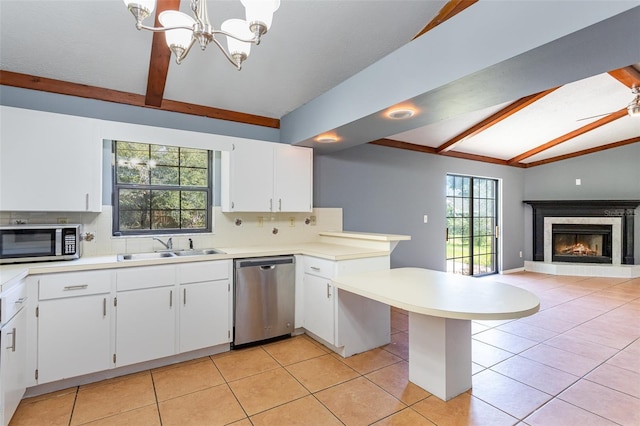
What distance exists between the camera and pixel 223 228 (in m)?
3.51

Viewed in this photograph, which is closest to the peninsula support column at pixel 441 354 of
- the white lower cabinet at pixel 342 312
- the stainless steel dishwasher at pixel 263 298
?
the white lower cabinet at pixel 342 312

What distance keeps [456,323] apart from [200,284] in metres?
2.09

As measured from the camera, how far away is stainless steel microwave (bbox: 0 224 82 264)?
227cm

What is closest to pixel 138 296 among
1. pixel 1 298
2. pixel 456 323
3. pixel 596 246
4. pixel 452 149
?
pixel 1 298

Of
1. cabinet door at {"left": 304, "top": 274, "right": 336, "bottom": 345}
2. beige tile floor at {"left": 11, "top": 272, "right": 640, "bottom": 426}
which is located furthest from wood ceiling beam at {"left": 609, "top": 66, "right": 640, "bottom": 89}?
cabinet door at {"left": 304, "top": 274, "right": 336, "bottom": 345}

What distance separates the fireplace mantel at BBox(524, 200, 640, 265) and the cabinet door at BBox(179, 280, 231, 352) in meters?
7.15

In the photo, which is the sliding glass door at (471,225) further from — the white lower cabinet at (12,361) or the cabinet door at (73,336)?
the white lower cabinet at (12,361)

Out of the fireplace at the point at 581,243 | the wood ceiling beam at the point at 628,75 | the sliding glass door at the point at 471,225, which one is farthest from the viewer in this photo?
the fireplace at the point at 581,243

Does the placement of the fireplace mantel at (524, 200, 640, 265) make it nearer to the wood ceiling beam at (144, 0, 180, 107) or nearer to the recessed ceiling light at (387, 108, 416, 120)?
the recessed ceiling light at (387, 108, 416, 120)

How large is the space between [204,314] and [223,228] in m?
1.00

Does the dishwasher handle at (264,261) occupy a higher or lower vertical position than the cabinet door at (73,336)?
higher

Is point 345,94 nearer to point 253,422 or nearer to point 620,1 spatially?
point 620,1

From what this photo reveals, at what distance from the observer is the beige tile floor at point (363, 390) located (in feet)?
6.70

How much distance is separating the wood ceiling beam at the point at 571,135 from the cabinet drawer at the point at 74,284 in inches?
273
